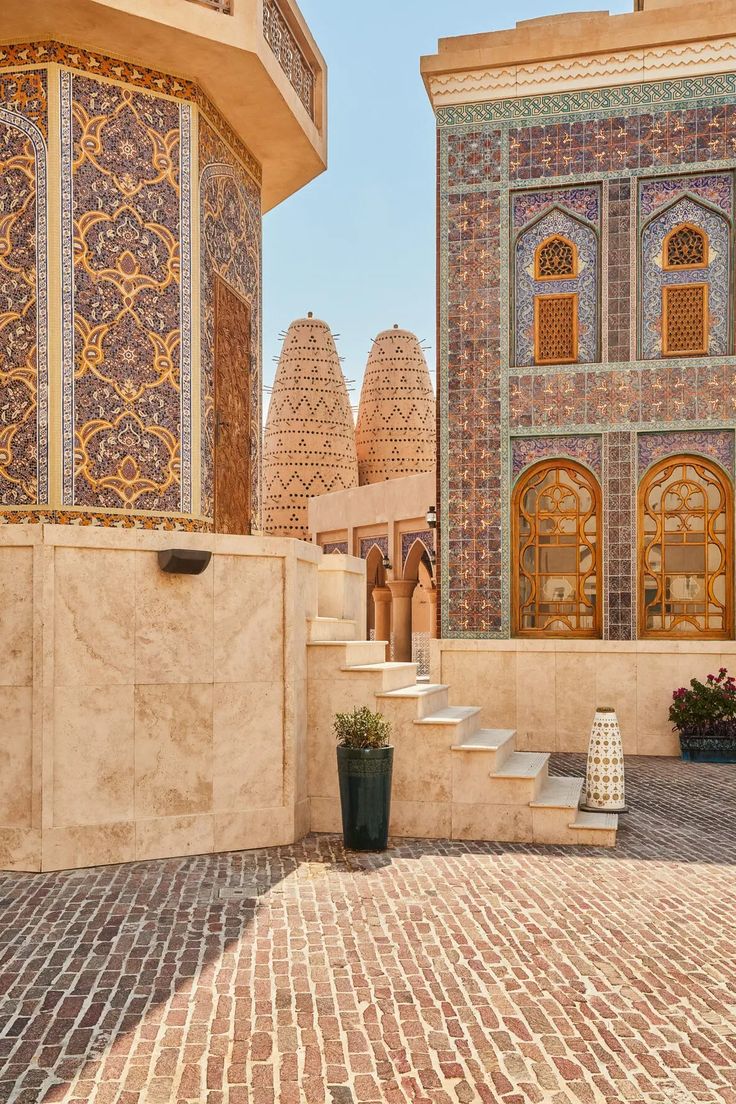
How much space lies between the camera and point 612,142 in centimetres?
1188

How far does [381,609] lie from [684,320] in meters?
13.3

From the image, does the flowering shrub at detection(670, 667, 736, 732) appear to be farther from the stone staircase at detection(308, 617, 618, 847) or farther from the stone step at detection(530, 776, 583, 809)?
the stone staircase at detection(308, 617, 618, 847)

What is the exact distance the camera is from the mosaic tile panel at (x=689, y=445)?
456 inches

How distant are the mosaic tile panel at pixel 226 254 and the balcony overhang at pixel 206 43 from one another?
39 cm

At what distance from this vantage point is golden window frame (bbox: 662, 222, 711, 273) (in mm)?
11758

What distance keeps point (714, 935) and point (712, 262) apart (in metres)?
8.84

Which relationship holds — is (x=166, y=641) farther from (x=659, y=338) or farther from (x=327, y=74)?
(x=659, y=338)

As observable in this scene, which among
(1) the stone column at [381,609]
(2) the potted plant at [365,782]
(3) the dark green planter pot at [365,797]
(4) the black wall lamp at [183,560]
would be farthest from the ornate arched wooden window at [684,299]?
(1) the stone column at [381,609]

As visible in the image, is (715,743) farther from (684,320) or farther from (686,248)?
(686,248)

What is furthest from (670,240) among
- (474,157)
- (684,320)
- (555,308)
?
(474,157)

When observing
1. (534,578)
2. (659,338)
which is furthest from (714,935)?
(659,338)

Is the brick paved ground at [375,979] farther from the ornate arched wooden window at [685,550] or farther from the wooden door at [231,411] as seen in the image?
the ornate arched wooden window at [685,550]

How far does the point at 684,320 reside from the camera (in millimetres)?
11781

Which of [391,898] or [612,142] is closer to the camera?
[391,898]
